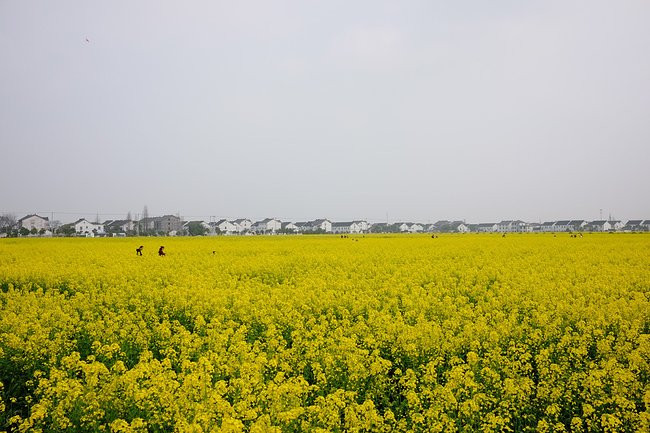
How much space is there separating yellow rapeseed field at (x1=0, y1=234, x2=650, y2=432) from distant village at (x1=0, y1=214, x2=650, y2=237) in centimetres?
7263

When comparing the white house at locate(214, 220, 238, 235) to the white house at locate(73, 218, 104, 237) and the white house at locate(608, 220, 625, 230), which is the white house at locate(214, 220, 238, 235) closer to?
the white house at locate(73, 218, 104, 237)

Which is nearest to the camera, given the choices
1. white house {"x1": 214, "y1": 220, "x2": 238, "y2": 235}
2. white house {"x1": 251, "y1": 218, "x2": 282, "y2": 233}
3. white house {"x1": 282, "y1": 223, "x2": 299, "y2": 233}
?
white house {"x1": 214, "y1": 220, "x2": 238, "y2": 235}

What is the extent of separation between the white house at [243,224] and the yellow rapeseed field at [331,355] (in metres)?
118

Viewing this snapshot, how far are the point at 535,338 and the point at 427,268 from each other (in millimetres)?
7484

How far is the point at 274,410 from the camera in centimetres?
428

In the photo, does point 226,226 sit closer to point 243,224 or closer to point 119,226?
point 243,224

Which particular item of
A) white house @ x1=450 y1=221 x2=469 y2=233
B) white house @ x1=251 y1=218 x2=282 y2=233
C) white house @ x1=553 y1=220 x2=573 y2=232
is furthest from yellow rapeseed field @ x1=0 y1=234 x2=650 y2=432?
white house @ x1=553 y1=220 x2=573 y2=232

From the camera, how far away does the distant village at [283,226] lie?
10350 centimetres

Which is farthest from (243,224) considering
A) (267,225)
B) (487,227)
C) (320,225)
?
(487,227)

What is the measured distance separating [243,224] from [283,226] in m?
12.4

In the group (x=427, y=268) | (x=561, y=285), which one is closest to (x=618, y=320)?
(x=561, y=285)

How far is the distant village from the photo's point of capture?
10350cm

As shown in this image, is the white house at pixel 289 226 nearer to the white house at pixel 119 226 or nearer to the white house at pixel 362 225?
the white house at pixel 362 225

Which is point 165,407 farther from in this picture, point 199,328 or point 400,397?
point 199,328
